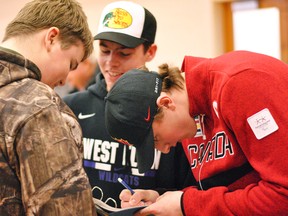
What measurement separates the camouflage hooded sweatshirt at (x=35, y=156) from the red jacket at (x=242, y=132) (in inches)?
16.5

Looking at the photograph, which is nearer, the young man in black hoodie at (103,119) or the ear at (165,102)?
the ear at (165,102)

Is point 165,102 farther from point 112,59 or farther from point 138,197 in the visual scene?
point 112,59

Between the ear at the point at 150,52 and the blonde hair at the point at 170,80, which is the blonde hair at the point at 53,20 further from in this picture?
the ear at the point at 150,52

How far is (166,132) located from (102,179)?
49 cm

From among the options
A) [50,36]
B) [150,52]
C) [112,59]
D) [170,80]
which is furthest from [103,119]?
[50,36]

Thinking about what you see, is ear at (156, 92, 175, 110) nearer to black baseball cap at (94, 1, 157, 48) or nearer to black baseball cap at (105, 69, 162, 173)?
black baseball cap at (105, 69, 162, 173)

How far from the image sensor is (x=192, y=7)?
5035 millimetres

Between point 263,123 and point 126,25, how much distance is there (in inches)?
40.1

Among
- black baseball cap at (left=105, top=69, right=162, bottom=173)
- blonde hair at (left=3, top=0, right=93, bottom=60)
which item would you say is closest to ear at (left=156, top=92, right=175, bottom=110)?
black baseball cap at (left=105, top=69, right=162, bottom=173)

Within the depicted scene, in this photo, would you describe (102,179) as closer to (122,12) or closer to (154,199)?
(154,199)

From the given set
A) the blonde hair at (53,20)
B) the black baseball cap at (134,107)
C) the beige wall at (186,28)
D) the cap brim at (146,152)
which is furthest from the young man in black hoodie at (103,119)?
the beige wall at (186,28)

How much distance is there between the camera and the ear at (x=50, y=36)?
132cm

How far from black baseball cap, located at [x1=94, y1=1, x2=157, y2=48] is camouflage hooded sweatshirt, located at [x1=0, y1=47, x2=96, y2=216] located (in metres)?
0.84

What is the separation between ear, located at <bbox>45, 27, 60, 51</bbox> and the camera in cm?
132
